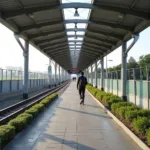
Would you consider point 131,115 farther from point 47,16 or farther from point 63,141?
point 47,16

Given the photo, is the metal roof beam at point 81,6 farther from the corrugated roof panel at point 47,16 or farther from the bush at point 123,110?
the bush at point 123,110

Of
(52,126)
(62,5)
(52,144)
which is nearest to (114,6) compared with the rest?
(62,5)

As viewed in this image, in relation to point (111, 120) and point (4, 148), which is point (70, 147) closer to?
point (4, 148)

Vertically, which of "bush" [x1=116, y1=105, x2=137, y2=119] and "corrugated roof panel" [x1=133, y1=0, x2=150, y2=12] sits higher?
"corrugated roof panel" [x1=133, y1=0, x2=150, y2=12]

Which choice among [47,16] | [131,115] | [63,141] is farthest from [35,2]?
[63,141]

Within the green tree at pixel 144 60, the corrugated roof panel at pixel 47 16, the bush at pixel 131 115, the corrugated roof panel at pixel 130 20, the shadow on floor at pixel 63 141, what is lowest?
the shadow on floor at pixel 63 141

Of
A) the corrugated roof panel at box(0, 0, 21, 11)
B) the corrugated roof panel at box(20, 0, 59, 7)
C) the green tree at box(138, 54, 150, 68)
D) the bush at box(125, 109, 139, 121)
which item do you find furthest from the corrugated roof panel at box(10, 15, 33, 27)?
the green tree at box(138, 54, 150, 68)

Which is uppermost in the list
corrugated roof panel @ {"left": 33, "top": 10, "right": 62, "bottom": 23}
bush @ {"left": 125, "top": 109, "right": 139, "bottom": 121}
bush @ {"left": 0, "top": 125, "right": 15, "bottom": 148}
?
corrugated roof panel @ {"left": 33, "top": 10, "right": 62, "bottom": 23}

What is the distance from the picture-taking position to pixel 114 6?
1255cm

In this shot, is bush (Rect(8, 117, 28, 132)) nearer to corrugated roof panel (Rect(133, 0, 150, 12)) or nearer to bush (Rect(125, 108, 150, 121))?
bush (Rect(125, 108, 150, 121))

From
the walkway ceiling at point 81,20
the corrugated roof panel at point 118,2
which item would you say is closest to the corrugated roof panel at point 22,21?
the walkway ceiling at point 81,20

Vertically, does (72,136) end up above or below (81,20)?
below

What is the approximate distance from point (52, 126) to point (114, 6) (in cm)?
632

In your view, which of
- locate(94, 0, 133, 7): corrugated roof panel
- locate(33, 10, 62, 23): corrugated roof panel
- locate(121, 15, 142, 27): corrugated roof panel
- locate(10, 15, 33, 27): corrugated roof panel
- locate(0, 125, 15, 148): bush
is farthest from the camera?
locate(10, 15, 33, 27): corrugated roof panel
